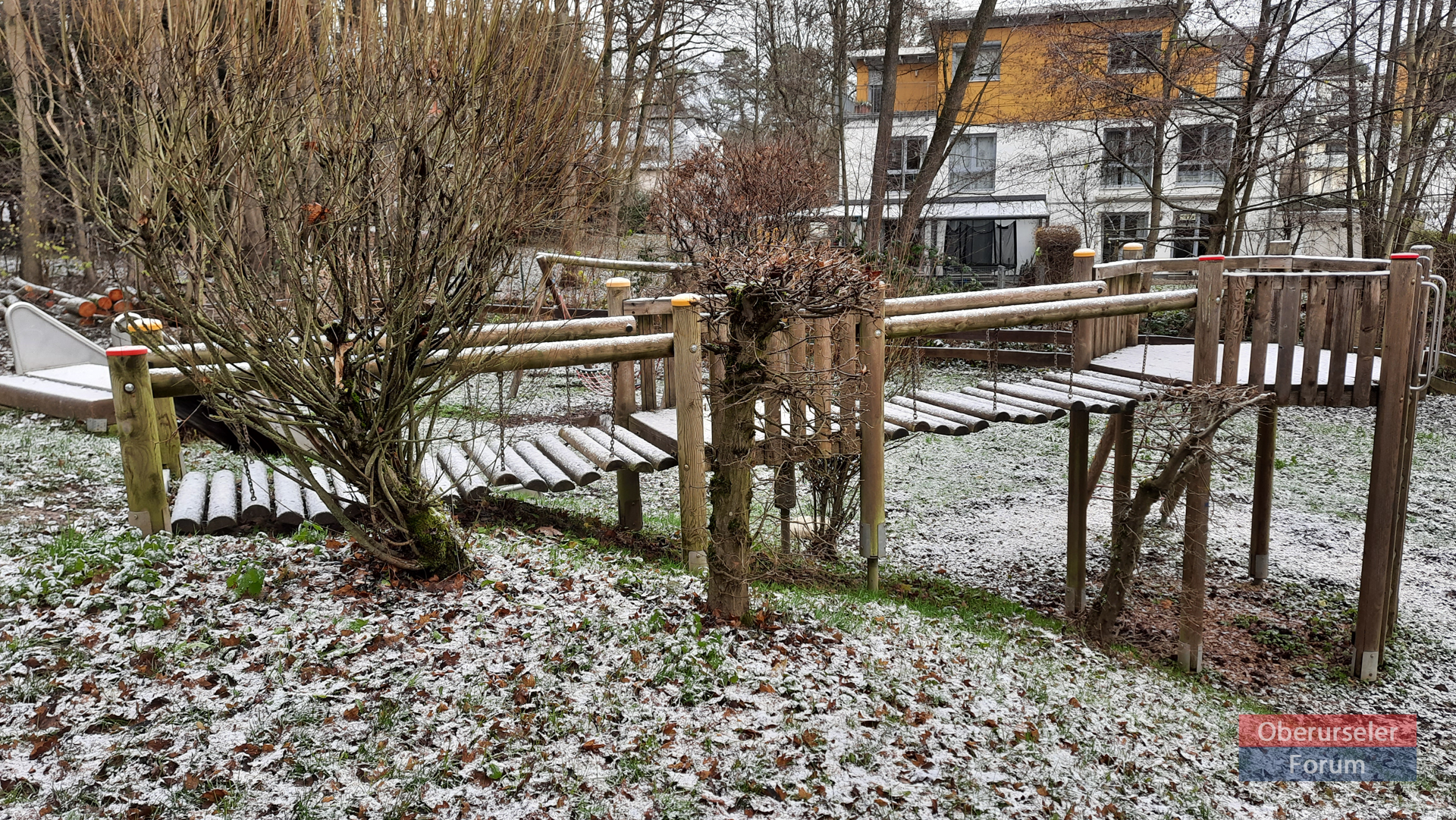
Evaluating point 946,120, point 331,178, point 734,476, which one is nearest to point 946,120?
point 946,120

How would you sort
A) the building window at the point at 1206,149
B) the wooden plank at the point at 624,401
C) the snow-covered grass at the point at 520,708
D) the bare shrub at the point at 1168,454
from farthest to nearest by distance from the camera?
the building window at the point at 1206,149 < the wooden plank at the point at 624,401 < the bare shrub at the point at 1168,454 < the snow-covered grass at the point at 520,708

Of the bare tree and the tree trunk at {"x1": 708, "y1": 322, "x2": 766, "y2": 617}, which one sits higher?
the bare tree

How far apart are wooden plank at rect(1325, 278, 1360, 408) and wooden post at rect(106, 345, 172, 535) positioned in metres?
6.82

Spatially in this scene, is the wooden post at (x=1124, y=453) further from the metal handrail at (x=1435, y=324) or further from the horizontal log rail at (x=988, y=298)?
the metal handrail at (x=1435, y=324)

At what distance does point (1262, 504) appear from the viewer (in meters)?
8.41

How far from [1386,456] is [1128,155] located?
1458cm

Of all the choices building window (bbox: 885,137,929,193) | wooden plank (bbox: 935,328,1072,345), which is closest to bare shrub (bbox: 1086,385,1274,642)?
wooden plank (bbox: 935,328,1072,345)

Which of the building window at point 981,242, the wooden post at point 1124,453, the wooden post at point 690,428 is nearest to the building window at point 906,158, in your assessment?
the building window at point 981,242

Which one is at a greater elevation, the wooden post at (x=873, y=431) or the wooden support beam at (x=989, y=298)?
the wooden support beam at (x=989, y=298)

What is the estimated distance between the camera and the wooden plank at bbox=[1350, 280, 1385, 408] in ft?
19.8

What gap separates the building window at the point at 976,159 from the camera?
27.1m

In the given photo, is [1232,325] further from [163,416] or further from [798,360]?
[163,416]

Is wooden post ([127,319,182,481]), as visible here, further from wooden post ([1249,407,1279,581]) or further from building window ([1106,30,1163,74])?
building window ([1106,30,1163,74])

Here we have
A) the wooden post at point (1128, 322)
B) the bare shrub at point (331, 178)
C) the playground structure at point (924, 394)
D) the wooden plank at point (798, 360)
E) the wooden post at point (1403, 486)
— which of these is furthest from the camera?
the wooden post at point (1128, 322)
